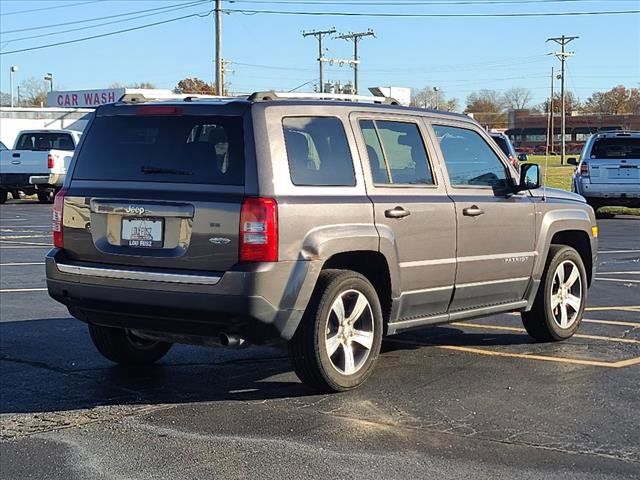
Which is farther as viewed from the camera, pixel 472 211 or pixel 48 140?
pixel 48 140

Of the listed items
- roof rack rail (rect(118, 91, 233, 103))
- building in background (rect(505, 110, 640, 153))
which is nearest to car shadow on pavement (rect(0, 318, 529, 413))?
roof rack rail (rect(118, 91, 233, 103))

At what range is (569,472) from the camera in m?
4.70

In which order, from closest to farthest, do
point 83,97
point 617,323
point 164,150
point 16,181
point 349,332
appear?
point 164,150
point 349,332
point 617,323
point 16,181
point 83,97

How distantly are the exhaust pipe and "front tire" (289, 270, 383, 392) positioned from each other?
0.37 m

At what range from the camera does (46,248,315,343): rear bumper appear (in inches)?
219

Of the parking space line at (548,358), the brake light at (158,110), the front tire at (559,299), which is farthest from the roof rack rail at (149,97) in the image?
the front tire at (559,299)

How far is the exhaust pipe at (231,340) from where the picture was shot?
18.9ft

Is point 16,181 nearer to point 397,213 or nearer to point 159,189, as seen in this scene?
point 159,189

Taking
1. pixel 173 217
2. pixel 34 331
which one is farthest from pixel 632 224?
pixel 173 217

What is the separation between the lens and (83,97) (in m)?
66.7

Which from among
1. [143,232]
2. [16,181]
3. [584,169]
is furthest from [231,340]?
[16,181]

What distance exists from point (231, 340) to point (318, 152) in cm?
135

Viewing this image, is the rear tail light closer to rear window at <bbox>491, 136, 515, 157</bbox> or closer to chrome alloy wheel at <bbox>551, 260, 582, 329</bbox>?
rear window at <bbox>491, 136, 515, 157</bbox>

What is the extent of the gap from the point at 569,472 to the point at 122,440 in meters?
2.40
